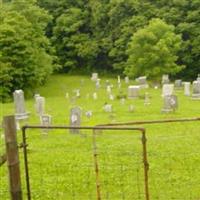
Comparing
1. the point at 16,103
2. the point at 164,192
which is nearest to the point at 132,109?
the point at 16,103

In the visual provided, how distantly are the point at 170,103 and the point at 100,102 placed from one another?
24.0 ft

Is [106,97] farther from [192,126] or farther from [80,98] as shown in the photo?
[192,126]

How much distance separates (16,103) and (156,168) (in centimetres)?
1080

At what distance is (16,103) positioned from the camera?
2153cm

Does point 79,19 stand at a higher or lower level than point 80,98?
higher

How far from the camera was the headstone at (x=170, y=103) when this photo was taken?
21.7 metres

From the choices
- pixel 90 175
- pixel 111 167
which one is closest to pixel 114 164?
pixel 111 167

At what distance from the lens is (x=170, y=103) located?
71.5 ft

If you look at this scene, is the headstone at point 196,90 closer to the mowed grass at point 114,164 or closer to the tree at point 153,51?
the mowed grass at point 114,164

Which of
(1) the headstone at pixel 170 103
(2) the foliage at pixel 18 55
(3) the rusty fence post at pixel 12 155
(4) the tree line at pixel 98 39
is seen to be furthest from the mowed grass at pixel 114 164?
(4) the tree line at pixel 98 39

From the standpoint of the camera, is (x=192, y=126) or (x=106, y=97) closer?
(x=192, y=126)

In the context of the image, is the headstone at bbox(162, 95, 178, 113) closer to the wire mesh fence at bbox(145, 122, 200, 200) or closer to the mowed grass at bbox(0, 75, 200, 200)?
the mowed grass at bbox(0, 75, 200, 200)

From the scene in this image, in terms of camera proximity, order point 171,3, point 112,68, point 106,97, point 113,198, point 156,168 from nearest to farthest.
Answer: point 113,198 < point 156,168 < point 106,97 < point 171,3 < point 112,68

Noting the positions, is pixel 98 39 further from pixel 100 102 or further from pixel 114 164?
pixel 114 164
